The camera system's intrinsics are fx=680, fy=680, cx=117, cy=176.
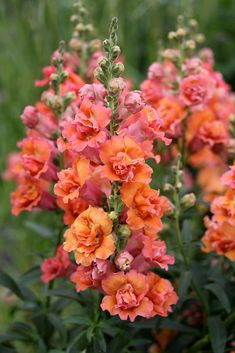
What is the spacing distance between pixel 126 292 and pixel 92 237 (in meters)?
0.17

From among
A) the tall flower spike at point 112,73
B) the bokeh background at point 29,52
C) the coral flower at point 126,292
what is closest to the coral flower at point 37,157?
the tall flower spike at point 112,73

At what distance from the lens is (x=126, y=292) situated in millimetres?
1662

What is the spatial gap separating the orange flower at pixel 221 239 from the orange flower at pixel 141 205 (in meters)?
0.31

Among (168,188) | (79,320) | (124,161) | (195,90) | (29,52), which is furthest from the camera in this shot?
(29,52)

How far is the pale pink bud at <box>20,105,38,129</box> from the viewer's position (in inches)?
82.1

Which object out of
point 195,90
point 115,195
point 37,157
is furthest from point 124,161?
point 195,90

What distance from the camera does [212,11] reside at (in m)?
4.70

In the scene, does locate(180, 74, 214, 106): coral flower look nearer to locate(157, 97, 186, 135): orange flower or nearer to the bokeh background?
locate(157, 97, 186, 135): orange flower

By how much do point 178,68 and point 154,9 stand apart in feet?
6.09

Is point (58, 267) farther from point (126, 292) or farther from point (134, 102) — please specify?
point (134, 102)

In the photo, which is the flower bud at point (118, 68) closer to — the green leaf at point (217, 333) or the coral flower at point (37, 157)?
the coral flower at point (37, 157)

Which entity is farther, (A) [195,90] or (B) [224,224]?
(A) [195,90]

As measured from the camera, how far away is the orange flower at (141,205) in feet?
5.35

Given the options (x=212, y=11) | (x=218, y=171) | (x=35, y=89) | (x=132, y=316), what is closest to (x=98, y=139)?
(x=132, y=316)
